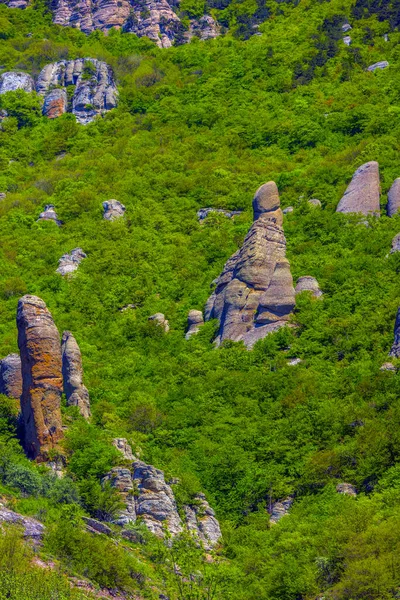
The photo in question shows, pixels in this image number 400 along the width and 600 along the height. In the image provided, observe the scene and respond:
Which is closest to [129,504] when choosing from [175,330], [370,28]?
[175,330]

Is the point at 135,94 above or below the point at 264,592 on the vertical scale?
above

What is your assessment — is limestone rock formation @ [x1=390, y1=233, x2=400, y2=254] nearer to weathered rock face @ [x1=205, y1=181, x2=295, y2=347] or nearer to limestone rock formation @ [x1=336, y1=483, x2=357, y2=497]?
weathered rock face @ [x1=205, y1=181, x2=295, y2=347]

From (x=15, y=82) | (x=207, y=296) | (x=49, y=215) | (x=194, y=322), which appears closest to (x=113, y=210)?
(x=49, y=215)

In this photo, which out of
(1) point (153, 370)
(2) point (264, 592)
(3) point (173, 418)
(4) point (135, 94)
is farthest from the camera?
(4) point (135, 94)

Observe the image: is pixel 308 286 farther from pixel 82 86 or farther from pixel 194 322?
pixel 82 86

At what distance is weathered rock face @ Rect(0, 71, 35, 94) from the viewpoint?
98500 millimetres

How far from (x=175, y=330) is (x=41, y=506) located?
2586 centimetres

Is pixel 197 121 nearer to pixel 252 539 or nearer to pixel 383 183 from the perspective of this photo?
pixel 383 183

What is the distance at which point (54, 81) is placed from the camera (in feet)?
329

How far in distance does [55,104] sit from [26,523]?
229ft

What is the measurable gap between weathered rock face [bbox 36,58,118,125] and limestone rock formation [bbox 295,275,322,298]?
137 feet

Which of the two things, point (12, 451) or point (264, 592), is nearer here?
point (264, 592)

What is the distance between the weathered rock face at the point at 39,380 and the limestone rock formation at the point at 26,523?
9.66 m

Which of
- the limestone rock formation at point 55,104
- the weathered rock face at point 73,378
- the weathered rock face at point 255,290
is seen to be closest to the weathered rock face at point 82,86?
the limestone rock formation at point 55,104
